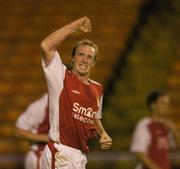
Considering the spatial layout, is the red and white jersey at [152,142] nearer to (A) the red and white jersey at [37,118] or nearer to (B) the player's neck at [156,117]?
(B) the player's neck at [156,117]

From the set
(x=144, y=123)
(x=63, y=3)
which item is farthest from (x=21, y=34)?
(x=144, y=123)

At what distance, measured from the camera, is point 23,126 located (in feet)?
23.3

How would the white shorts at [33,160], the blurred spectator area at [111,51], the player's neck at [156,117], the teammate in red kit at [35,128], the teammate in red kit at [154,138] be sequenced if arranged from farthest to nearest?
the blurred spectator area at [111,51] → the player's neck at [156,117] → the teammate in red kit at [154,138] → the white shorts at [33,160] → the teammate in red kit at [35,128]

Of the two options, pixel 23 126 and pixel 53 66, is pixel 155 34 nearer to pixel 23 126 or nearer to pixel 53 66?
pixel 23 126

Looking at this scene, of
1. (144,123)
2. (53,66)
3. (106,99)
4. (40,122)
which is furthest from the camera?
(106,99)

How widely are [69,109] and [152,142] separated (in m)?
2.49

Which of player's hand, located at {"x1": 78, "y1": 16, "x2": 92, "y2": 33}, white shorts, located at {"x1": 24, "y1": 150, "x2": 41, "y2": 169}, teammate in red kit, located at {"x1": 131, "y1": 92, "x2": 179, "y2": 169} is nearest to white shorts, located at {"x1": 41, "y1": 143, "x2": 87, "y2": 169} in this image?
player's hand, located at {"x1": 78, "y1": 16, "x2": 92, "y2": 33}

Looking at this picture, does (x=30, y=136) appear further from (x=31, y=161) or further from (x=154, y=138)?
(x=154, y=138)

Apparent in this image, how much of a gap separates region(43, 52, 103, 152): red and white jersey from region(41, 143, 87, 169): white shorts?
0.04m

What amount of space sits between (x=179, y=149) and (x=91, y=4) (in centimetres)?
312

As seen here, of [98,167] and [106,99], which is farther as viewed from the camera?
[106,99]

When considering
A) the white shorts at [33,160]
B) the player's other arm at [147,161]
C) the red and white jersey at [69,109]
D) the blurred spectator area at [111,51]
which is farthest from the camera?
the blurred spectator area at [111,51]

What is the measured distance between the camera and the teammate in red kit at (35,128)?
22.8ft

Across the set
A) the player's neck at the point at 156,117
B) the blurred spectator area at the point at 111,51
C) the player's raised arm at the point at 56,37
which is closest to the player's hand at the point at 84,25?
the player's raised arm at the point at 56,37
